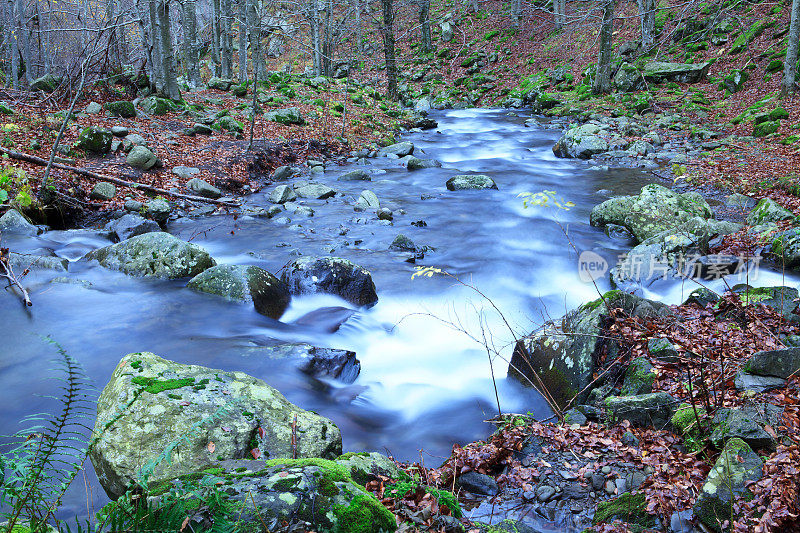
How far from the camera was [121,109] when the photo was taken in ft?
47.2

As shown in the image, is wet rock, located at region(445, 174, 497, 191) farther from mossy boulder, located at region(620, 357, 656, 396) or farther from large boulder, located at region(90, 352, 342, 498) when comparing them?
large boulder, located at region(90, 352, 342, 498)

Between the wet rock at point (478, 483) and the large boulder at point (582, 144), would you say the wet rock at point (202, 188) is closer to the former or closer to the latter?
the wet rock at point (478, 483)

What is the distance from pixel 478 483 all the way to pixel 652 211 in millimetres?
7924

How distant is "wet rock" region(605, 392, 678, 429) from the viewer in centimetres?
401

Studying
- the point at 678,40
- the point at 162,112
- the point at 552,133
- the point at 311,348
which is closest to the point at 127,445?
the point at 311,348

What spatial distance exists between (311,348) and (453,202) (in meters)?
7.80

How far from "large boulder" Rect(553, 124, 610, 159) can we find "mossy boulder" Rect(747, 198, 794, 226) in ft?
25.6

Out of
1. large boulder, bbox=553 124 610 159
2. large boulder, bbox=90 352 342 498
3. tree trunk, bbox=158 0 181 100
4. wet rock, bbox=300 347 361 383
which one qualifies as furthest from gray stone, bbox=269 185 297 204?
large boulder, bbox=553 124 610 159

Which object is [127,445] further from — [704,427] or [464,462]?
[704,427]

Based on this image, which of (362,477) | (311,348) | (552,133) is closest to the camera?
(362,477)

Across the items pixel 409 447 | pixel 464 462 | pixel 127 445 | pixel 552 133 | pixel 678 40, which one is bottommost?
pixel 409 447

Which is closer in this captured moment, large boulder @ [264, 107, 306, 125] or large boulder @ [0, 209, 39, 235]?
large boulder @ [0, 209, 39, 235]

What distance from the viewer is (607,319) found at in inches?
205

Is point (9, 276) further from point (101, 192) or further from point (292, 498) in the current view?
point (292, 498)
